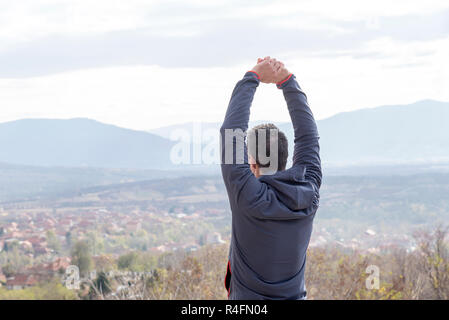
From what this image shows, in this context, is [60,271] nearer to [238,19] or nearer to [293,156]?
[293,156]

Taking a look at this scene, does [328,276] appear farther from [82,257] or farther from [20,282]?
[82,257]

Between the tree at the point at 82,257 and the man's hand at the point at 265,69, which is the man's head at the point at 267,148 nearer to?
the man's hand at the point at 265,69

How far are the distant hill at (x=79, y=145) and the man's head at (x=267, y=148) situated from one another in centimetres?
A: 2203

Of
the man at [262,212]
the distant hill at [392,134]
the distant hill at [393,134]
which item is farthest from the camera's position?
the distant hill at [393,134]

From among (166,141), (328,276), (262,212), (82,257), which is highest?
(166,141)

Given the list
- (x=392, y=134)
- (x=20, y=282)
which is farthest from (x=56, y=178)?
(x=392, y=134)

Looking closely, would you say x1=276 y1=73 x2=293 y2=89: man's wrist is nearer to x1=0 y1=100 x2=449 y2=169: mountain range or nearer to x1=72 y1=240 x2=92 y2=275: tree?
x1=72 y1=240 x2=92 y2=275: tree

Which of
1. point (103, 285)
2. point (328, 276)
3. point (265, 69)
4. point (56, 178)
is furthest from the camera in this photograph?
point (56, 178)

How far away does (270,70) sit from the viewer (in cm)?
120

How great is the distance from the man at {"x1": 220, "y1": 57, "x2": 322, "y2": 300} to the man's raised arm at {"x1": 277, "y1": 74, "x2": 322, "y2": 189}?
57mm

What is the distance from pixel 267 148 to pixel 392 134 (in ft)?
94.9

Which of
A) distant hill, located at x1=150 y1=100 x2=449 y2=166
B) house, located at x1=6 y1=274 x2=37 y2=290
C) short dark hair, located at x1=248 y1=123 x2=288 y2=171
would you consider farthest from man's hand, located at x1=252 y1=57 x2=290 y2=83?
distant hill, located at x1=150 y1=100 x2=449 y2=166

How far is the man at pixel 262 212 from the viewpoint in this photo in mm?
1052

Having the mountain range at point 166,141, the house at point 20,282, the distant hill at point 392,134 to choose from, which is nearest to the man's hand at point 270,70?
the house at point 20,282
